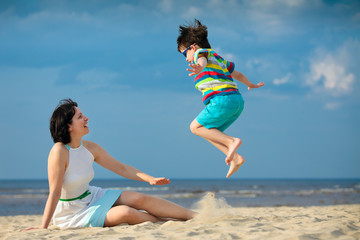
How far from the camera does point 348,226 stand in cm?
362

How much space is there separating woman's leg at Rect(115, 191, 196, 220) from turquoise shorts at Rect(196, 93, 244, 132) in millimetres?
1008

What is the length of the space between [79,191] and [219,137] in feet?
5.39

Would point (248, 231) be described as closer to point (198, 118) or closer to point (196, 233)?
point (196, 233)

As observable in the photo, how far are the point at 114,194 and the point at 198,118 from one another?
1.30 metres

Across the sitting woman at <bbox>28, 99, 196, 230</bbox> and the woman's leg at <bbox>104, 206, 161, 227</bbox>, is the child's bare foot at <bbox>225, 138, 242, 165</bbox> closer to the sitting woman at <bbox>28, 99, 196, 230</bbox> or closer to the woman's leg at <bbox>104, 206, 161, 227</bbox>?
the sitting woman at <bbox>28, 99, 196, 230</bbox>

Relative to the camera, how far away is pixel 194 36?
447 centimetres

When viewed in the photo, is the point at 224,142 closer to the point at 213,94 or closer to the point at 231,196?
the point at 213,94

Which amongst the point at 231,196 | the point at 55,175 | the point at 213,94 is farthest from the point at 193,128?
the point at 231,196

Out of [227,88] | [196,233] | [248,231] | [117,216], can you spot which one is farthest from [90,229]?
[227,88]

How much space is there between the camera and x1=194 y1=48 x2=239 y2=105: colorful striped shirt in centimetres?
434

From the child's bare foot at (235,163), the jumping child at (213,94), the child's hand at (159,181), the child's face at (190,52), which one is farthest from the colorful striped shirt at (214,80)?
the child's hand at (159,181)

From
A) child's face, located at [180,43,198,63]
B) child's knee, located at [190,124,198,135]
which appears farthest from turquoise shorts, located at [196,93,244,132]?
child's face, located at [180,43,198,63]

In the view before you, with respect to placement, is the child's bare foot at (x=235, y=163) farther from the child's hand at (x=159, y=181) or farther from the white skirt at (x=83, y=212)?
the white skirt at (x=83, y=212)

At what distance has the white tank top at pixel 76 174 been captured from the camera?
3.82 meters
